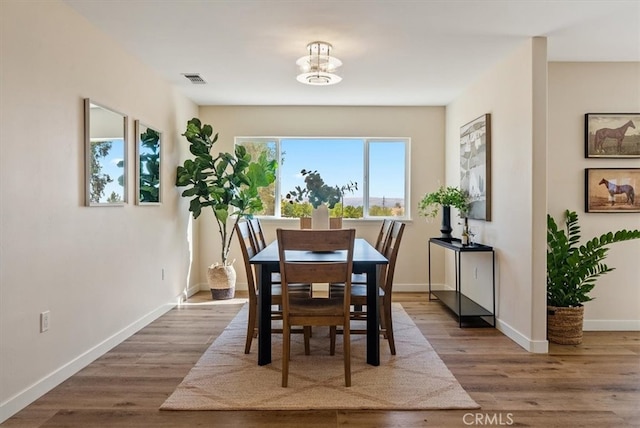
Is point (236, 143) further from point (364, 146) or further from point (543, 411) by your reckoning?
point (543, 411)

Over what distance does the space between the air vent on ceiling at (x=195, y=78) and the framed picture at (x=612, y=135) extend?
12.0ft

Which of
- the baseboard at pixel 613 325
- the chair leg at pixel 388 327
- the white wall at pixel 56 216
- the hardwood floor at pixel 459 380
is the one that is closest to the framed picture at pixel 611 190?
the baseboard at pixel 613 325

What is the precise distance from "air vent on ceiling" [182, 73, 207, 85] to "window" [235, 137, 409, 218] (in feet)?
4.04

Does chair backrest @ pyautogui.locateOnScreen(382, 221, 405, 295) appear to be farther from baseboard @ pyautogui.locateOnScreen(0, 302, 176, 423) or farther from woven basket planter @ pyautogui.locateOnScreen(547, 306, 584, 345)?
baseboard @ pyautogui.locateOnScreen(0, 302, 176, 423)

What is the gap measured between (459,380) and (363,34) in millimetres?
2516

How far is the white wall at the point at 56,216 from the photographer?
2205 mm

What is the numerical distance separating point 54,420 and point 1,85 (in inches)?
68.2

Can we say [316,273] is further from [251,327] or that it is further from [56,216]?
[56,216]

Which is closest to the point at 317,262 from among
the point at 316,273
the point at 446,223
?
the point at 316,273

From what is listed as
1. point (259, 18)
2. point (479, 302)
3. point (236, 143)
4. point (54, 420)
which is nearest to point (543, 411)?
point (479, 302)

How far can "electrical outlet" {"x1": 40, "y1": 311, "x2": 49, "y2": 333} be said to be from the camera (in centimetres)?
244

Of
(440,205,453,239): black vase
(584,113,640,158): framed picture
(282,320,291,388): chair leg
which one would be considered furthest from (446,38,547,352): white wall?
(282,320,291,388): chair leg

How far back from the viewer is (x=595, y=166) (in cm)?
373

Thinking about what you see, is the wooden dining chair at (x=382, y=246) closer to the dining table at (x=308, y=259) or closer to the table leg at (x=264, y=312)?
the dining table at (x=308, y=259)
